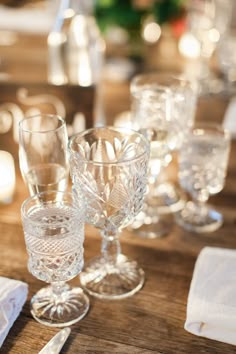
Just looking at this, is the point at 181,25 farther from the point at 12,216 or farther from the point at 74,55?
the point at 12,216

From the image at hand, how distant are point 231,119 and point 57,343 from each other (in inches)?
28.1

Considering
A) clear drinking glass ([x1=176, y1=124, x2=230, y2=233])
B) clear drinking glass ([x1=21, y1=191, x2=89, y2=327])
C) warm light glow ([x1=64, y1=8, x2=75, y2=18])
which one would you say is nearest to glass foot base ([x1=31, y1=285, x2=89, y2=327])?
clear drinking glass ([x1=21, y1=191, x2=89, y2=327])

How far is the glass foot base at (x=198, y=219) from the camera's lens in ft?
2.98

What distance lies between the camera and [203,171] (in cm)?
90

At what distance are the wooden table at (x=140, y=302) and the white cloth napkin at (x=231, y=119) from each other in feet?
0.65

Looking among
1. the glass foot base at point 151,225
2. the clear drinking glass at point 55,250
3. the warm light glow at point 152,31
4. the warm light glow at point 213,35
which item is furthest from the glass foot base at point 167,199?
the warm light glow at point 152,31

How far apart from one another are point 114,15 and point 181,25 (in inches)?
10.3

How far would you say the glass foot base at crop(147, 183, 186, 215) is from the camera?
0.98m

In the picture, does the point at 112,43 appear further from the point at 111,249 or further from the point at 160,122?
the point at 111,249

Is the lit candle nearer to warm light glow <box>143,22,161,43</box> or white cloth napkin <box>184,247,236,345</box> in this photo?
white cloth napkin <box>184,247,236,345</box>

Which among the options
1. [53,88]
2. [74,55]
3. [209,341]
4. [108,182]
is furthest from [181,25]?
[209,341]

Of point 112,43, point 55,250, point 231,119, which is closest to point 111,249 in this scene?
point 55,250

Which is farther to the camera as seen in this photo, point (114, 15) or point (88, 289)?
point (114, 15)

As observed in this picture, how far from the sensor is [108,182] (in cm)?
71
